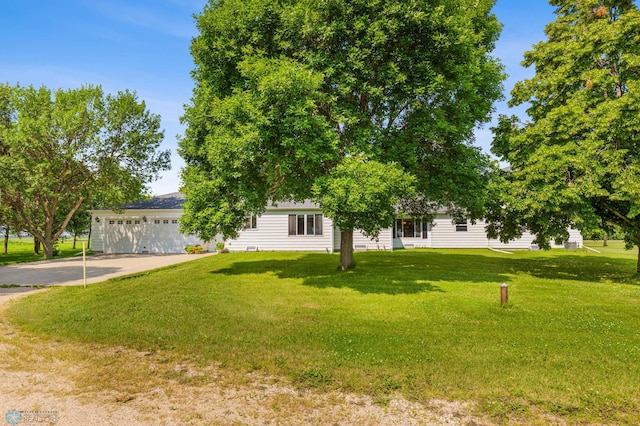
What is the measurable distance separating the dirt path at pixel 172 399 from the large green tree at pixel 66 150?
2154 cm

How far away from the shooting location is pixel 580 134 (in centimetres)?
1358

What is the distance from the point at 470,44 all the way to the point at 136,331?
1385 centimetres

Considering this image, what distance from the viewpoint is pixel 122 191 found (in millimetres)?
24625

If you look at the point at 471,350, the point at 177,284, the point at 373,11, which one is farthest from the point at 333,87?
the point at 471,350

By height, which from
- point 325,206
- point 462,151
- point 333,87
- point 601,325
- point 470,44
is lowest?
point 601,325

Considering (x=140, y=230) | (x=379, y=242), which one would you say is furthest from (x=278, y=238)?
(x=140, y=230)

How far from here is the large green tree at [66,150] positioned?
2183 centimetres

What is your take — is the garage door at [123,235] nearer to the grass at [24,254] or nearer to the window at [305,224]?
the grass at [24,254]

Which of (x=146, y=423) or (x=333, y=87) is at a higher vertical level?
(x=333, y=87)

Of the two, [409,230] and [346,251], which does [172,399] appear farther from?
[409,230]

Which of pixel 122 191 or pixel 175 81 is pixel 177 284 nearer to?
pixel 175 81

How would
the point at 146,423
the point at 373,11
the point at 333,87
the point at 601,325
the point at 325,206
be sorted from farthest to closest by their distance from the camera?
the point at 333,87 → the point at 373,11 → the point at 325,206 → the point at 601,325 → the point at 146,423

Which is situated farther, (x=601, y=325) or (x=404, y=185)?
(x=404, y=185)

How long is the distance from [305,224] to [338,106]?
13240mm
